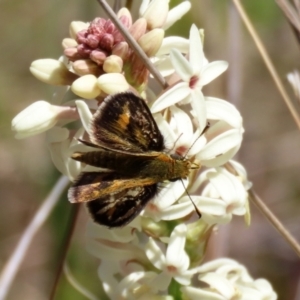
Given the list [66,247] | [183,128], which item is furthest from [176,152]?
[66,247]

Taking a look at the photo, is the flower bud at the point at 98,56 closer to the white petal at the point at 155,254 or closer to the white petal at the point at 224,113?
the white petal at the point at 224,113

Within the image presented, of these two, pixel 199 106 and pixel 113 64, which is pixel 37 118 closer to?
pixel 113 64

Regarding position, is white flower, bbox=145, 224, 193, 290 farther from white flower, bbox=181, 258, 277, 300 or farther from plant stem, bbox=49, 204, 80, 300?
plant stem, bbox=49, 204, 80, 300

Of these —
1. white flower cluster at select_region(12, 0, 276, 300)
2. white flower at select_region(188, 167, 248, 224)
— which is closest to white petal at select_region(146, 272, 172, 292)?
white flower cluster at select_region(12, 0, 276, 300)

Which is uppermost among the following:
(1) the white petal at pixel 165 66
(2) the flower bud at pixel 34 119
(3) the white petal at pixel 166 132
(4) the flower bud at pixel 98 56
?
(4) the flower bud at pixel 98 56

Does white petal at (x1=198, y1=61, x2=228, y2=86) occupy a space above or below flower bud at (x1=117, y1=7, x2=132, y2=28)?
below

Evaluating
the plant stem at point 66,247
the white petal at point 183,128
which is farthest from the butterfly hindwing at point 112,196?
the plant stem at point 66,247

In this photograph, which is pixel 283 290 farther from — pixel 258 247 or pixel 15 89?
pixel 15 89
